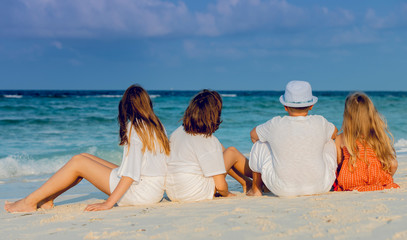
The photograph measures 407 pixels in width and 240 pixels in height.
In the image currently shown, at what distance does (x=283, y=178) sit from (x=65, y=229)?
175cm

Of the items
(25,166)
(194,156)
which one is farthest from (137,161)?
(25,166)

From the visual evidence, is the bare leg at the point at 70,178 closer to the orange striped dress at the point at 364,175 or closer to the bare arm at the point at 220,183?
the bare arm at the point at 220,183

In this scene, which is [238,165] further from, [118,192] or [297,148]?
[118,192]

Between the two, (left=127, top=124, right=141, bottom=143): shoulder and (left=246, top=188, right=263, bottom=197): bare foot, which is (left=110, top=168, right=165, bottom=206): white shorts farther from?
(left=246, top=188, right=263, bottom=197): bare foot

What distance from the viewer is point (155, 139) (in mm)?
3502

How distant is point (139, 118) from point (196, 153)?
0.57 metres

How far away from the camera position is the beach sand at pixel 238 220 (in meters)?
2.41

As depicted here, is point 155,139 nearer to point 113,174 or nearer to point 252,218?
point 113,174

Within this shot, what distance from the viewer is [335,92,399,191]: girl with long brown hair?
12.0 feet

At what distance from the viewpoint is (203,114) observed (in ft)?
11.6

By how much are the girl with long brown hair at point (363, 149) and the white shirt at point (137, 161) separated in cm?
159

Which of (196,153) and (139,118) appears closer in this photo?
(139,118)

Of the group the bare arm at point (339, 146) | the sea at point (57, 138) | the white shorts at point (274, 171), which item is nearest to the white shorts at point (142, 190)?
the white shorts at point (274, 171)

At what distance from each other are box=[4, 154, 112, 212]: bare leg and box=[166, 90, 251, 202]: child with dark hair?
1.81 ft
